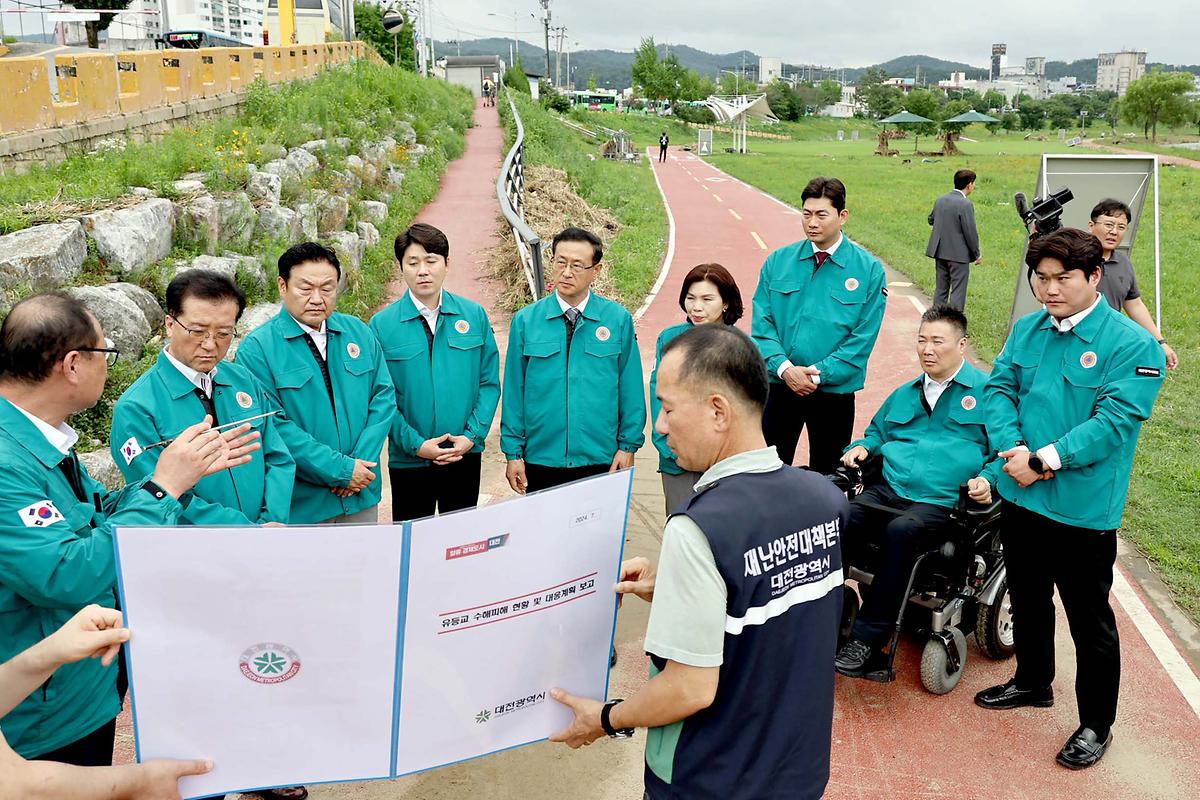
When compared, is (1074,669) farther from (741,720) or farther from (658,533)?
(741,720)

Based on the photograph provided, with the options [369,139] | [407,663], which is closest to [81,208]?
[407,663]

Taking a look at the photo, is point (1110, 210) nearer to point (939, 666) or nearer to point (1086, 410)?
point (1086, 410)

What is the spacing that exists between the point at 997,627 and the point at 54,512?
14.1 ft

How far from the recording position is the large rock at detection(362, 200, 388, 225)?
1390cm

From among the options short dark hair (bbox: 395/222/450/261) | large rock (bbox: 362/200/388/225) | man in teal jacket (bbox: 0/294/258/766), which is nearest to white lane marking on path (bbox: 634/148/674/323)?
large rock (bbox: 362/200/388/225)

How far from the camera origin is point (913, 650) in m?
4.94

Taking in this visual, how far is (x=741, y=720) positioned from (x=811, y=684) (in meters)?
0.22

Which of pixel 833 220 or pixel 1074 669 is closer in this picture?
pixel 1074 669

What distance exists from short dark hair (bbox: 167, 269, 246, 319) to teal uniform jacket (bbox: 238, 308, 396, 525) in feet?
1.82

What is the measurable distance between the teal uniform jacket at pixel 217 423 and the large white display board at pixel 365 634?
0.79m

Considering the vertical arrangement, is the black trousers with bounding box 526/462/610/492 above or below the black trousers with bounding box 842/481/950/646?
above

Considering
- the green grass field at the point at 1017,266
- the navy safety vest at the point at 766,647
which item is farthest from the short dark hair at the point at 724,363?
the green grass field at the point at 1017,266

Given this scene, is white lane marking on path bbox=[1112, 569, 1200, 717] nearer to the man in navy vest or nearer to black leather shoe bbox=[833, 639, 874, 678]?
black leather shoe bbox=[833, 639, 874, 678]

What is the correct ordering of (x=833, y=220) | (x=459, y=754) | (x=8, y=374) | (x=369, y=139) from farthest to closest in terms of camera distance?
(x=369, y=139), (x=833, y=220), (x=459, y=754), (x=8, y=374)
